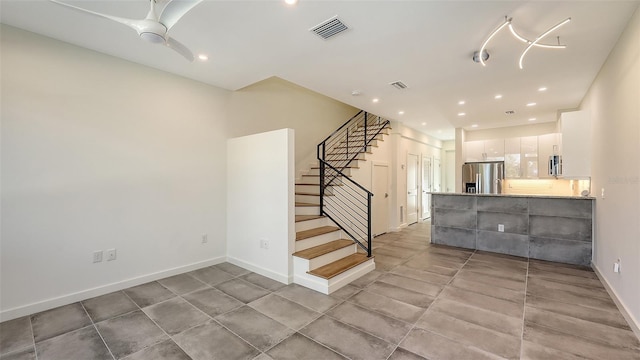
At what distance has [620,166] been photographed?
277 cm

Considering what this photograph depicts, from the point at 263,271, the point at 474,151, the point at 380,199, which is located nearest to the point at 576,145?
the point at 474,151

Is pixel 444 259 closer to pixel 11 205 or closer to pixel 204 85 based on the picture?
pixel 204 85

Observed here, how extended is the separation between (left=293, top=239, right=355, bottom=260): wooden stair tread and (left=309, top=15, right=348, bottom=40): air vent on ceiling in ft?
8.52

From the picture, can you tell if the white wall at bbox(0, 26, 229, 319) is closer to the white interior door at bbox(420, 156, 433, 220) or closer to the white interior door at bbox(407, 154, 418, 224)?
the white interior door at bbox(407, 154, 418, 224)

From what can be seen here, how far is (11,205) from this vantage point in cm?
266

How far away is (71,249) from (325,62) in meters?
3.70

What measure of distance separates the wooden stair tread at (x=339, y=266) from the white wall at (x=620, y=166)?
266 cm

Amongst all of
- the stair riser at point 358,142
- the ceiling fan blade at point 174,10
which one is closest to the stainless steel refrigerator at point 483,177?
the stair riser at point 358,142

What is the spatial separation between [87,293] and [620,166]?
6.02 m

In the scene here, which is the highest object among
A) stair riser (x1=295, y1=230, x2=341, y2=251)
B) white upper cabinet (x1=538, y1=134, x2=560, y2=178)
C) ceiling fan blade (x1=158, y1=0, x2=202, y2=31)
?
ceiling fan blade (x1=158, y1=0, x2=202, y2=31)

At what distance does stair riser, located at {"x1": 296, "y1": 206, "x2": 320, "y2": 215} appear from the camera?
4.46 metres

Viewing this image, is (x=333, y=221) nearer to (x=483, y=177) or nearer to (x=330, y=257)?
(x=330, y=257)

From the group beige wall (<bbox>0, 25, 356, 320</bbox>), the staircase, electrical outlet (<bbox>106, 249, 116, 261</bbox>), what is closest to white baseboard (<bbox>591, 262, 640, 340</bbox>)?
the staircase

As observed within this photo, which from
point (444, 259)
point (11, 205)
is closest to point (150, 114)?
point (11, 205)
